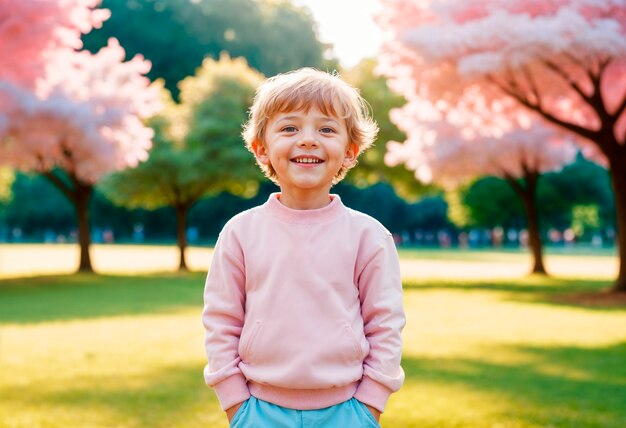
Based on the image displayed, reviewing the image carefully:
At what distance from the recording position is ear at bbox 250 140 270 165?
10.9 feet

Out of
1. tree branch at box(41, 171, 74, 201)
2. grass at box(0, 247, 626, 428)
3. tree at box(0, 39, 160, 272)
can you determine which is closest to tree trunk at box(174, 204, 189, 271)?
tree branch at box(41, 171, 74, 201)

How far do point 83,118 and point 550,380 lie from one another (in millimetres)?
14260

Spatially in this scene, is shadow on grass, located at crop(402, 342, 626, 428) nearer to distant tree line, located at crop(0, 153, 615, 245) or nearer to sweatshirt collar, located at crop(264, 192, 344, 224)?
sweatshirt collar, located at crop(264, 192, 344, 224)

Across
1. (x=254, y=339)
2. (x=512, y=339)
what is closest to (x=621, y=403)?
(x=512, y=339)

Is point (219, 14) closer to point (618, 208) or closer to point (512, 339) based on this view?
point (618, 208)

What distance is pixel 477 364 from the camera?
918cm

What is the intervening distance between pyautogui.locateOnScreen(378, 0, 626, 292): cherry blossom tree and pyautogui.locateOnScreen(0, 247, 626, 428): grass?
3.67 meters

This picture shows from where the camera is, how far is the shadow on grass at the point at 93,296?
1495 cm

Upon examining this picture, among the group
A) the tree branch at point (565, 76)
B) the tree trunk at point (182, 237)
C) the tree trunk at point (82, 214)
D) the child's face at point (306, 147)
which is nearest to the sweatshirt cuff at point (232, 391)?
the child's face at point (306, 147)

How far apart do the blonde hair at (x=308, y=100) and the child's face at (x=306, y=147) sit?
3 cm

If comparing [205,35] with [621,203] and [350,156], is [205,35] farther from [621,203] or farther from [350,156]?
[350,156]

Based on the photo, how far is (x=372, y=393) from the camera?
3.08 metres

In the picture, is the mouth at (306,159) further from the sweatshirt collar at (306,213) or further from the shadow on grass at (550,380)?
the shadow on grass at (550,380)

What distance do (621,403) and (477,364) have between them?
2174mm
